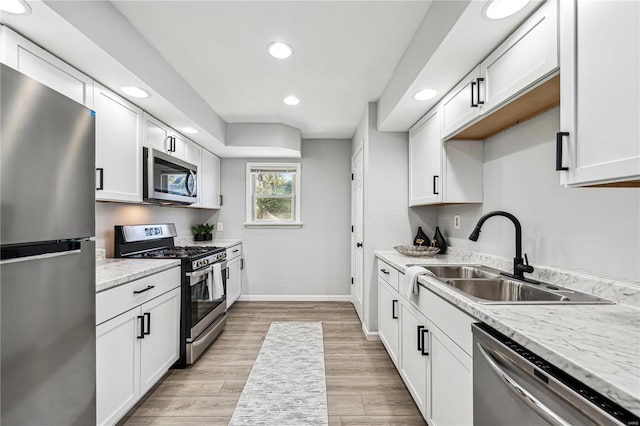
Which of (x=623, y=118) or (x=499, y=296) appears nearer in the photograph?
(x=623, y=118)

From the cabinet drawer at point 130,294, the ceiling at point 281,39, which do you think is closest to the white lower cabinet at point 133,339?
the cabinet drawer at point 130,294

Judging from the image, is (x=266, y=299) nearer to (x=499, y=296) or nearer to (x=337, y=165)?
(x=337, y=165)

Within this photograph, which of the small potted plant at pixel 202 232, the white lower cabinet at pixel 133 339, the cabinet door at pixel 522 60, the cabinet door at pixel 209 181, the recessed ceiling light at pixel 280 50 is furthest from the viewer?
the small potted plant at pixel 202 232

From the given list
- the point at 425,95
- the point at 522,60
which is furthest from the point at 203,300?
the point at 522,60

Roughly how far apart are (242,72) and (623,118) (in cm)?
246

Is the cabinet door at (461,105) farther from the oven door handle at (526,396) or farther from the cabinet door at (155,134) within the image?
the cabinet door at (155,134)

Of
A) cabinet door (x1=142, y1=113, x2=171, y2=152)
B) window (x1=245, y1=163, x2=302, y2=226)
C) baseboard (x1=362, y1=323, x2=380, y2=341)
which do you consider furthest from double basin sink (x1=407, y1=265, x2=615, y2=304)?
window (x1=245, y1=163, x2=302, y2=226)

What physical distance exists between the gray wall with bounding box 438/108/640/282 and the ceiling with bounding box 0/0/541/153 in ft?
1.87

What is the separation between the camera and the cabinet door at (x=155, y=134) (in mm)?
2597

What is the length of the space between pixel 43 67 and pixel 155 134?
1166mm

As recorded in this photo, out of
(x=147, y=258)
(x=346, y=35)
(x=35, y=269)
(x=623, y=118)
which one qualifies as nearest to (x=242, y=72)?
(x=346, y=35)

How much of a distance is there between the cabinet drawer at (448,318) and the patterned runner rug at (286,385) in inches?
37.5

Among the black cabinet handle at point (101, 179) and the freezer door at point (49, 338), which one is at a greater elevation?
the black cabinet handle at point (101, 179)

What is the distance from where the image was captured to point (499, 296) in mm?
1779
